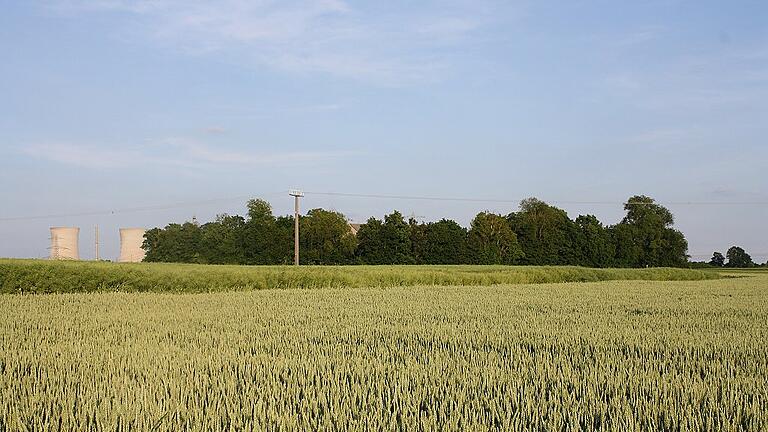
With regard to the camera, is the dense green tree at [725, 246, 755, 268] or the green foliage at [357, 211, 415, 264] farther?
the dense green tree at [725, 246, 755, 268]

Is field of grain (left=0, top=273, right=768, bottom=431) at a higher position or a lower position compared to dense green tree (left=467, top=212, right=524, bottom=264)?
lower

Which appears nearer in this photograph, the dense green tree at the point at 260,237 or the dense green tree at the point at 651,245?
the dense green tree at the point at 260,237

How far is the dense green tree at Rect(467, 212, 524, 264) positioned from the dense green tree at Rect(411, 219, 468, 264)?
A: 4.66ft

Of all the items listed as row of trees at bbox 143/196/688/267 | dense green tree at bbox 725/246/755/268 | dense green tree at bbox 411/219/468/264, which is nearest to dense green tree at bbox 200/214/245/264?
row of trees at bbox 143/196/688/267

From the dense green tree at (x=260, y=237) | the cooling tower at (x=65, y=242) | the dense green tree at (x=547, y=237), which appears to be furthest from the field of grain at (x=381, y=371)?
the dense green tree at (x=547, y=237)

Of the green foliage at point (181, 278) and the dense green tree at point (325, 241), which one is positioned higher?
the dense green tree at point (325, 241)

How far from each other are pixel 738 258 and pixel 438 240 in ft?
178

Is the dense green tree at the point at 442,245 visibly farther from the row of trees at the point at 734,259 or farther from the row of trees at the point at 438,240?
the row of trees at the point at 734,259

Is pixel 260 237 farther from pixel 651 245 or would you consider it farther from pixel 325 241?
pixel 651 245

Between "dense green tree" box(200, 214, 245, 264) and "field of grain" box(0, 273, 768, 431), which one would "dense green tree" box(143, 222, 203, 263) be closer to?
"dense green tree" box(200, 214, 245, 264)

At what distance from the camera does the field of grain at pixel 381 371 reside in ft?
18.0

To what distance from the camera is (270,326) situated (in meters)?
12.5

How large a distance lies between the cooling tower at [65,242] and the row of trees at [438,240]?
1627 cm

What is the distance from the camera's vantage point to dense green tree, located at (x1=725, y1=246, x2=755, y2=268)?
335ft
